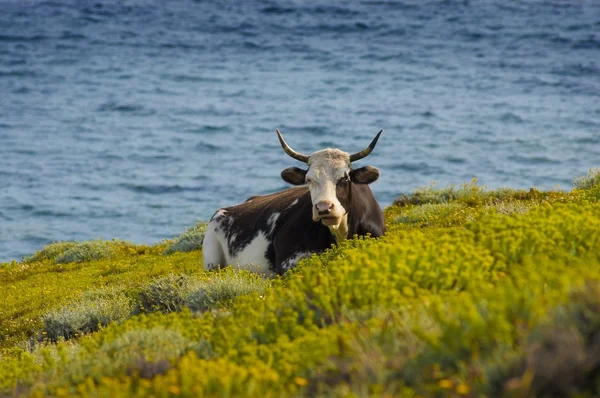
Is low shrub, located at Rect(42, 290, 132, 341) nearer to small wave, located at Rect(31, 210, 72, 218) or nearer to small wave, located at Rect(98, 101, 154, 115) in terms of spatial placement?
small wave, located at Rect(31, 210, 72, 218)

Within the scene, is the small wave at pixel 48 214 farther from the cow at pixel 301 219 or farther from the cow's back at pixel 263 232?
the cow at pixel 301 219

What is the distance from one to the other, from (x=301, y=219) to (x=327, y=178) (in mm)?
1055

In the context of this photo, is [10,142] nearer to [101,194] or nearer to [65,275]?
[101,194]

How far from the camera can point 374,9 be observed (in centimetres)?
7175

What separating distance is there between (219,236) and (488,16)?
59181mm

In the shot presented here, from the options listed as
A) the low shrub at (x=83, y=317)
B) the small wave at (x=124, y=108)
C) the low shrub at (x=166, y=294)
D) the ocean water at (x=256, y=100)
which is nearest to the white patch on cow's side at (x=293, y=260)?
the low shrub at (x=166, y=294)

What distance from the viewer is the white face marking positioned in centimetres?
1173

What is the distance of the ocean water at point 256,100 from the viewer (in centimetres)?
4038

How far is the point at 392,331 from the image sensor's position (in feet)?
20.6

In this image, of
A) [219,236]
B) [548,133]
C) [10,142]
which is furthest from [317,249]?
[10,142]

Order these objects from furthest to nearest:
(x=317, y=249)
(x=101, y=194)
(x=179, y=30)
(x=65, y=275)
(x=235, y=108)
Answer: (x=179, y=30)
(x=235, y=108)
(x=101, y=194)
(x=65, y=275)
(x=317, y=249)

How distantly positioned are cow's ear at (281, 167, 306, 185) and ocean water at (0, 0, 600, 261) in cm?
1987

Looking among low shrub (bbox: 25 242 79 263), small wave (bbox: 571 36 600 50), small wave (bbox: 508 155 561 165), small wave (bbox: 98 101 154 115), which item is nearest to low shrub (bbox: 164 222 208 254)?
low shrub (bbox: 25 242 79 263)

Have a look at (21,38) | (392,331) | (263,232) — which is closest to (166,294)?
(263,232)
